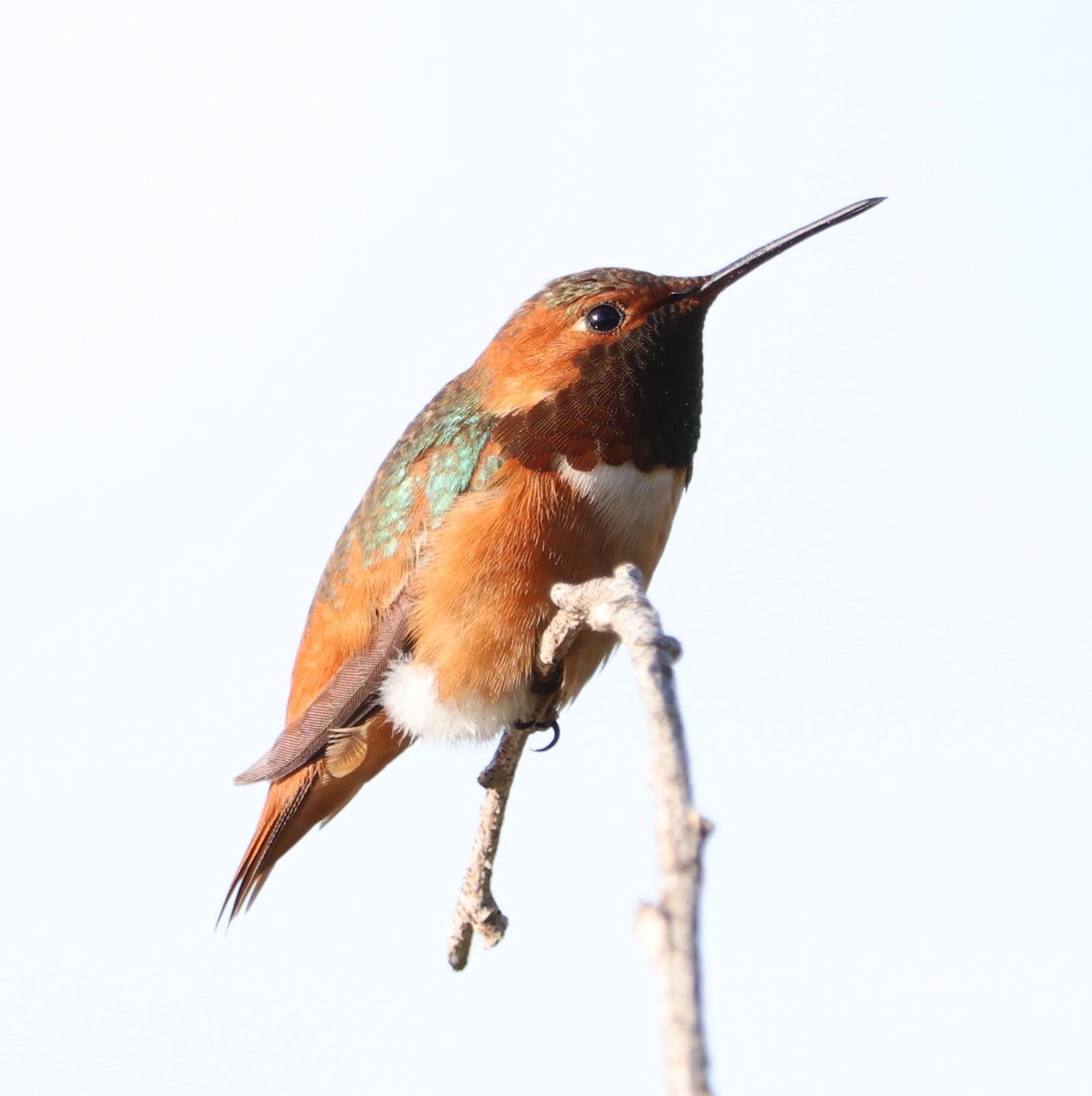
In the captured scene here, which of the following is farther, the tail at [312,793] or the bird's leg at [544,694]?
the tail at [312,793]

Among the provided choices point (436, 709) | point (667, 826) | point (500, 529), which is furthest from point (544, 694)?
point (667, 826)

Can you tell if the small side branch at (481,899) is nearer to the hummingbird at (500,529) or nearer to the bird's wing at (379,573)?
the hummingbird at (500,529)

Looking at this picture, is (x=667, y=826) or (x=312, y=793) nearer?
(x=667, y=826)

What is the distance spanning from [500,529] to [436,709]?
2.47 ft

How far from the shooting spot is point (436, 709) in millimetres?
5590

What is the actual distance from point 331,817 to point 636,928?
15.0 feet

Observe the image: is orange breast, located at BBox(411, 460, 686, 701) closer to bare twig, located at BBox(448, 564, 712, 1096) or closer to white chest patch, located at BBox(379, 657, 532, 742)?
white chest patch, located at BBox(379, 657, 532, 742)

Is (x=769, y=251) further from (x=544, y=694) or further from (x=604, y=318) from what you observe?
(x=544, y=694)

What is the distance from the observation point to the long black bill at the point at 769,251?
229 inches

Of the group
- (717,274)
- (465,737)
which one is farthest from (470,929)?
(717,274)

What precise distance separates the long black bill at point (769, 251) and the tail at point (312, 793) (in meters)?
2.11

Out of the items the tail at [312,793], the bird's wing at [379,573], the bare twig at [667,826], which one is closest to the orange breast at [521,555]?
the bird's wing at [379,573]

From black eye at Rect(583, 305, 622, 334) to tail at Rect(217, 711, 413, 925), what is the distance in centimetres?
171

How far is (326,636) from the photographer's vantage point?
6.12 m
